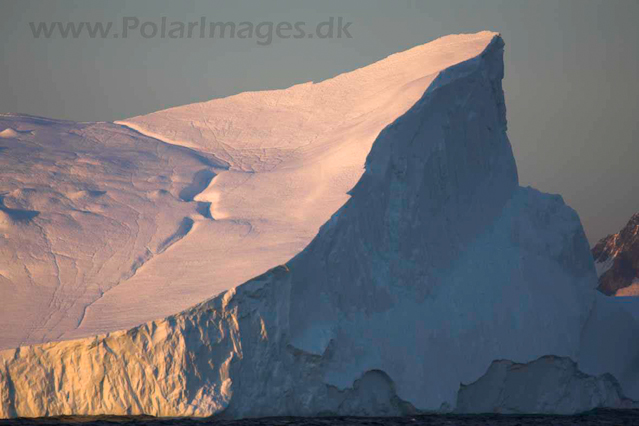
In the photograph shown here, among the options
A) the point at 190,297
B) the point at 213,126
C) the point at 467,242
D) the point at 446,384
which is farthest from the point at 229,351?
the point at 213,126

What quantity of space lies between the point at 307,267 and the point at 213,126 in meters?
7.37

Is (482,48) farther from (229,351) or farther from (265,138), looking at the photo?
(229,351)

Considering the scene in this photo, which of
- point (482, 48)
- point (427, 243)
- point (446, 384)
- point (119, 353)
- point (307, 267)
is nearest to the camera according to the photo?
point (119, 353)

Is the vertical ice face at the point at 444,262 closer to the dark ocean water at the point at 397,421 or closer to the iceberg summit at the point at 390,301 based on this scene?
the iceberg summit at the point at 390,301

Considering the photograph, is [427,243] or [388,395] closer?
[388,395]

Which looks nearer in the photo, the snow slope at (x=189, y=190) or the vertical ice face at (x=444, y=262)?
the snow slope at (x=189, y=190)

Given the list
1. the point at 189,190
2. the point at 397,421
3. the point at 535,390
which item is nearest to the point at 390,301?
the point at 397,421

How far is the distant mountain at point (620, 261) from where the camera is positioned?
3472cm

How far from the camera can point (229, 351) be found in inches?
575

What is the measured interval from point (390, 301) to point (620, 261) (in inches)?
870

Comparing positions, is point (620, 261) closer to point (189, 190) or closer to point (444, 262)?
point (444, 262)

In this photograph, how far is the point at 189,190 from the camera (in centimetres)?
1881

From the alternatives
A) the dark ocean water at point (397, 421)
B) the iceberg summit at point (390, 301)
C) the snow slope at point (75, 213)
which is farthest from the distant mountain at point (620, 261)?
the snow slope at point (75, 213)

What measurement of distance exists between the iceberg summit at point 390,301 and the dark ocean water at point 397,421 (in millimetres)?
162
